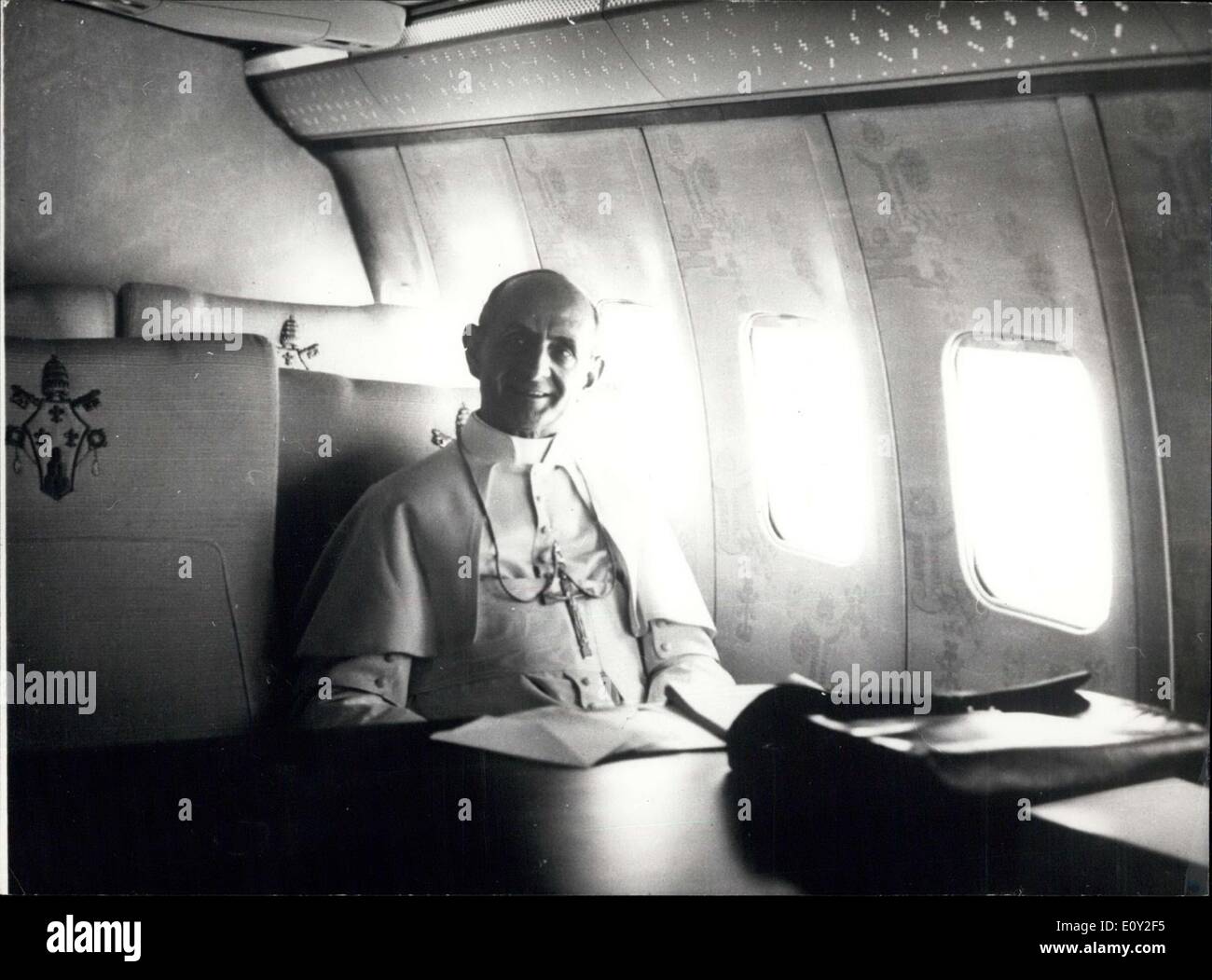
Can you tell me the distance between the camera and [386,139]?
3264 millimetres

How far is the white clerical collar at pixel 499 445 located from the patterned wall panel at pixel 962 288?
0.90 meters

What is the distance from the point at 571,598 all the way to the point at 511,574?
0.50 ft

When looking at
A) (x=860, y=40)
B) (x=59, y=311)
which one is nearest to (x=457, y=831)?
(x=59, y=311)

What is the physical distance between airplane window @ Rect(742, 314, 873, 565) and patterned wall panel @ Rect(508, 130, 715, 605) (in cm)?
16

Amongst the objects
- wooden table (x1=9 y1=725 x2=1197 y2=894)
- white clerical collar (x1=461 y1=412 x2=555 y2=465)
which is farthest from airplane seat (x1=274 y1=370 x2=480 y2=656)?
wooden table (x1=9 y1=725 x2=1197 y2=894)

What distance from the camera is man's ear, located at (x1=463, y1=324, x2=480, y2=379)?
3.18 m

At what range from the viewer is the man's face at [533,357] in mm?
3170

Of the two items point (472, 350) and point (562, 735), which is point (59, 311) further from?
point (562, 735)

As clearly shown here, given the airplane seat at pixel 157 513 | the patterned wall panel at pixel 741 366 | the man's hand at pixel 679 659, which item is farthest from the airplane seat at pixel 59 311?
the man's hand at pixel 679 659

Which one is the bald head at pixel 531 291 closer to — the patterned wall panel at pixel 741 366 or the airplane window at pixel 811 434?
the patterned wall panel at pixel 741 366

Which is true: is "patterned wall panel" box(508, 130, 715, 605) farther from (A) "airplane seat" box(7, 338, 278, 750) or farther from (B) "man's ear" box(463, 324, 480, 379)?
(A) "airplane seat" box(7, 338, 278, 750)

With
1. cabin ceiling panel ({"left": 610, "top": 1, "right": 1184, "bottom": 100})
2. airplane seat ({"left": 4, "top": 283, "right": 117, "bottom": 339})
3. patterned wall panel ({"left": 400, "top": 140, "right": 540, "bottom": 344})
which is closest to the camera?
cabin ceiling panel ({"left": 610, "top": 1, "right": 1184, "bottom": 100})

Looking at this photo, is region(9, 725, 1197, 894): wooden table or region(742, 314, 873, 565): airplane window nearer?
region(9, 725, 1197, 894): wooden table

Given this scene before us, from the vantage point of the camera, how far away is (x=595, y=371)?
320 centimetres
